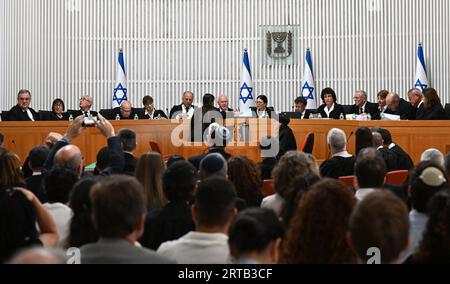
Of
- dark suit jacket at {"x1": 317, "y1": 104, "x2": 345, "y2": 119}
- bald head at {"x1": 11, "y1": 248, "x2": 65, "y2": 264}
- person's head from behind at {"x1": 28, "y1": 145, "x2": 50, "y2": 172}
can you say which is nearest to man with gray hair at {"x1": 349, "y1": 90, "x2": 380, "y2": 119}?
dark suit jacket at {"x1": 317, "y1": 104, "x2": 345, "y2": 119}

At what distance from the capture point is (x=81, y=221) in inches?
173

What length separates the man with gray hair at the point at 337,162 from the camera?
28.4 ft

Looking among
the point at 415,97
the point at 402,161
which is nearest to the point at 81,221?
the point at 402,161

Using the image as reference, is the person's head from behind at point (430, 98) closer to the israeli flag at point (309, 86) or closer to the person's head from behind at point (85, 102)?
the israeli flag at point (309, 86)

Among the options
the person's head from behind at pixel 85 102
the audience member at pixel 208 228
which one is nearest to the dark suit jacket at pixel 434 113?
the person's head from behind at pixel 85 102

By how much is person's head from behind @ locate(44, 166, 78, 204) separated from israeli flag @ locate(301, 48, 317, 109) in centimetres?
1276

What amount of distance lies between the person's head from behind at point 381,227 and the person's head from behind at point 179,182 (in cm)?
193

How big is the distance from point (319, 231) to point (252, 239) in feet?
1.12

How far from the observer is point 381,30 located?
59.3 ft

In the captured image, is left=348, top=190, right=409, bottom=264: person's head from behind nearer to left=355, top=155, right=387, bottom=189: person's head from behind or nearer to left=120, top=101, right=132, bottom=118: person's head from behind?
left=355, top=155, right=387, bottom=189: person's head from behind

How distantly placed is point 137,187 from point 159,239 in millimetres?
1348

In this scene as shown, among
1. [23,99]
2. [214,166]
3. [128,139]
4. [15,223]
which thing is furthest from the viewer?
[23,99]

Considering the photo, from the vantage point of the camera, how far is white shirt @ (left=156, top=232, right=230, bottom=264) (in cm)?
413

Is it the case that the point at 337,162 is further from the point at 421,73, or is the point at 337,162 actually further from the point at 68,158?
the point at 421,73
